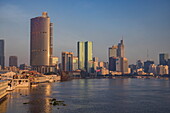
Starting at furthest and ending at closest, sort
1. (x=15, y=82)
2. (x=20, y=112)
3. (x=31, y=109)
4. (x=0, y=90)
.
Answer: (x=15, y=82), (x=0, y=90), (x=31, y=109), (x=20, y=112)

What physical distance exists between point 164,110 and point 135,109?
776cm

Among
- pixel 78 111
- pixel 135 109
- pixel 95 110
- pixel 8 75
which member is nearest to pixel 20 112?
pixel 78 111

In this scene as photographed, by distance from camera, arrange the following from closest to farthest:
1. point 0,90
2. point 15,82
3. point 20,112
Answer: point 20,112 < point 0,90 < point 15,82

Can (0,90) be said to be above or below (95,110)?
above

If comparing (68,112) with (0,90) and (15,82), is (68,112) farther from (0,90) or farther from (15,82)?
(15,82)

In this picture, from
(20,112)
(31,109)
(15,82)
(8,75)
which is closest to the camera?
(20,112)

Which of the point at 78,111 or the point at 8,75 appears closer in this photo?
the point at 78,111

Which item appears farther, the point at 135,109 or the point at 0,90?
the point at 0,90

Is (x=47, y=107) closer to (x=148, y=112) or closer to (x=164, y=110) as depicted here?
(x=148, y=112)

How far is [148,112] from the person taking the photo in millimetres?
66312

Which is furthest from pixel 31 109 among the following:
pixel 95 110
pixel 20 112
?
pixel 95 110

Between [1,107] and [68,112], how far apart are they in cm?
1881

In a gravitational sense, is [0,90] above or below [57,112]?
above

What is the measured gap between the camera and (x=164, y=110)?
69.8m
